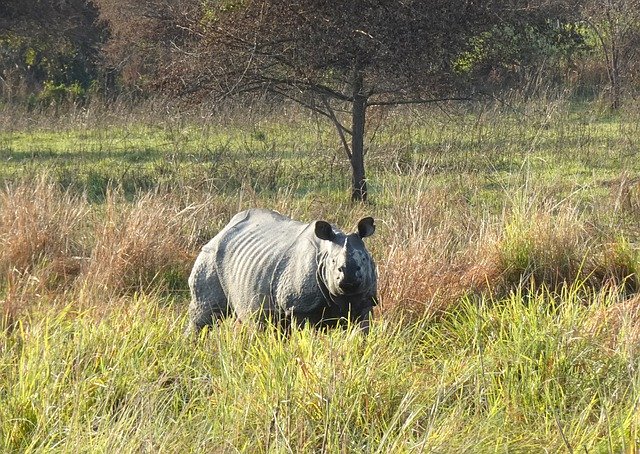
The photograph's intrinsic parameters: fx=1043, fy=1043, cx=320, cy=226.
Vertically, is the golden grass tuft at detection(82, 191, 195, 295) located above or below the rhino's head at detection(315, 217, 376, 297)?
below

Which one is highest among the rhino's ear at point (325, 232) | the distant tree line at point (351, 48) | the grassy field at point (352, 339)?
the distant tree line at point (351, 48)

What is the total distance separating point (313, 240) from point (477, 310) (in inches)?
38.2

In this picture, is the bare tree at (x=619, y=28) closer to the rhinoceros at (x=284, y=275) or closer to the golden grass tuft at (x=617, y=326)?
the golden grass tuft at (x=617, y=326)

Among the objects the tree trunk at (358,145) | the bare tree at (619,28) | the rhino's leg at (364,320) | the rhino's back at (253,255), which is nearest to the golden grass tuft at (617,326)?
the rhino's leg at (364,320)

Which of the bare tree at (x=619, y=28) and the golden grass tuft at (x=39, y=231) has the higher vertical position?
the bare tree at (x=619, y=28)

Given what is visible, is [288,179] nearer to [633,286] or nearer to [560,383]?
[633,286]

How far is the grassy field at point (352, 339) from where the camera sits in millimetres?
4230

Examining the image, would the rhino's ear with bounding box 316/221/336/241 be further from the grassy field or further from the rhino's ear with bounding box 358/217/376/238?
the grassy field

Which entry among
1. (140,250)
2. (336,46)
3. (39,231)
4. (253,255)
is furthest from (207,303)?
(336,46)

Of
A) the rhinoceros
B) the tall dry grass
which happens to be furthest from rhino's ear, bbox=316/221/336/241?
the tall dry grass

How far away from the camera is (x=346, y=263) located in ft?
15.9

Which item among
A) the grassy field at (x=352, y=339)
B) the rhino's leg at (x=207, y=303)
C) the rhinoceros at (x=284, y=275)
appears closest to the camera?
the grassy field at (x=352, y=339)

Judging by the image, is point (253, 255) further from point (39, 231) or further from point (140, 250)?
point (39, 231)

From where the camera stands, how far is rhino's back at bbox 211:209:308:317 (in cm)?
535
